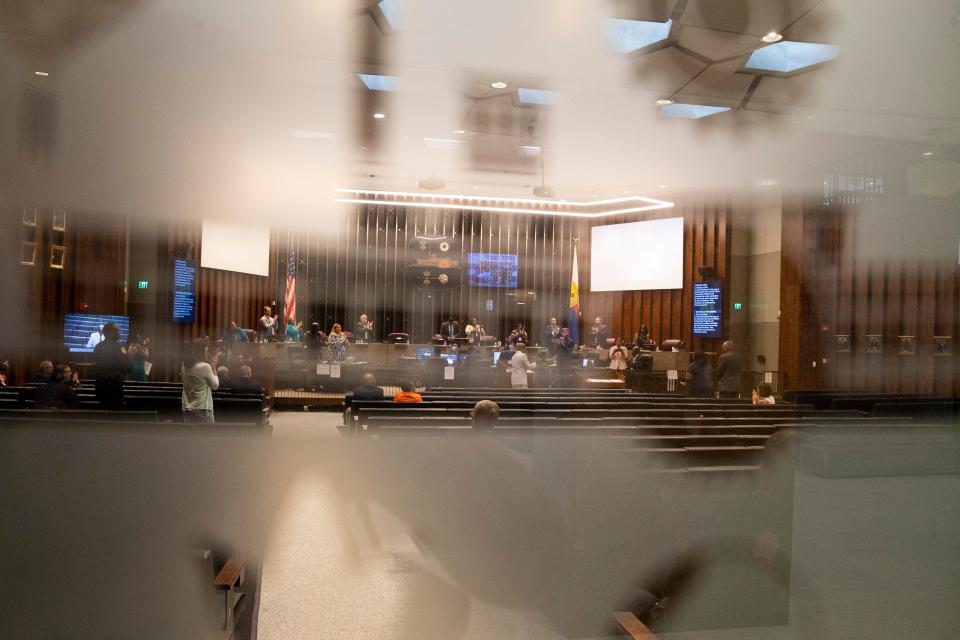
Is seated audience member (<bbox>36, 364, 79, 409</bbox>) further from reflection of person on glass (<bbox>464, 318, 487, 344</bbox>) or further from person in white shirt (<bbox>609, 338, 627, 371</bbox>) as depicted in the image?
reflection of person on glass (<bbox>464, 318, 487, 344</bbox>)

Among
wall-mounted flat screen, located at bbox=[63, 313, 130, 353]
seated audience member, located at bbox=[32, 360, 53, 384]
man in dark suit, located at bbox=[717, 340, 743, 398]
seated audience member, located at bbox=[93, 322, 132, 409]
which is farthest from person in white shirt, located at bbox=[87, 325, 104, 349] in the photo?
man in dark suit, located at bbox=[717, 340, 743, 398]

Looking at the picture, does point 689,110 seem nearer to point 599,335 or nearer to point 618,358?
point 618,358

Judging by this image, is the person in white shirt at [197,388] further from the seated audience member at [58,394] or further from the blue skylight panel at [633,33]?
the blue skylight panel at [633,33]

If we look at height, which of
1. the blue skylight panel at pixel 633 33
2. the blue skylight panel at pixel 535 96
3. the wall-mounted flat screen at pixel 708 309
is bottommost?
the wall-mounted flat screen at pixel 708 309

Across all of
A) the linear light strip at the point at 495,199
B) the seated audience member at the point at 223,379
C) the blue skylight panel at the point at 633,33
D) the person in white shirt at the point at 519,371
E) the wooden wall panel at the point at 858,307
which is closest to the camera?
the blue skylight panel at the point at 633,33

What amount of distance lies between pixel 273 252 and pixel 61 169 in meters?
9.14

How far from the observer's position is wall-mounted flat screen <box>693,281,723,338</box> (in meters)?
11.5

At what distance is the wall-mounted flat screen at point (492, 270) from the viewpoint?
14.9m

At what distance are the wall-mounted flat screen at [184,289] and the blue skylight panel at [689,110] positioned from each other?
783cm

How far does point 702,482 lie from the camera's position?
2.48 m

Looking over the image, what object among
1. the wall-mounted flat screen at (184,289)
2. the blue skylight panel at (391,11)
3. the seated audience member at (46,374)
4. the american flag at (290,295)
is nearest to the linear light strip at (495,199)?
the american flag at (290,295)

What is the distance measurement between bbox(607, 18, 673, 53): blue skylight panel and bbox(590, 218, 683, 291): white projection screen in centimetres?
744

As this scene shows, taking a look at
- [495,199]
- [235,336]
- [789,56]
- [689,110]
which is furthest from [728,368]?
[495,199]

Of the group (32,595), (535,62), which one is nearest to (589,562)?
(32,595)
